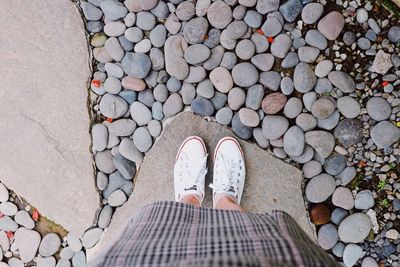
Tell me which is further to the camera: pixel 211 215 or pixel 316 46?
pixel 316 46

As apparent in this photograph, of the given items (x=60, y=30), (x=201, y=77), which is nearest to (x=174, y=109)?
(x=201, y=77)

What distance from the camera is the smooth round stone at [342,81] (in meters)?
1.64

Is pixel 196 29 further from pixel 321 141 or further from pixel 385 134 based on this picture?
pixel 385 134

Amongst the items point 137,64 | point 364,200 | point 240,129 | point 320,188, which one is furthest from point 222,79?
point 364,200

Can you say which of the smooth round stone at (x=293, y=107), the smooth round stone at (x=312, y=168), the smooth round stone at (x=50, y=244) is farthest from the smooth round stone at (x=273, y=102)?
the smooth round stone at (x=50, y=244)

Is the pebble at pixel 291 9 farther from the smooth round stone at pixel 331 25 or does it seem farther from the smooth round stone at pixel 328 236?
the smooth round stone at pixel 328 236

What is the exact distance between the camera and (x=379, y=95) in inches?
65.0

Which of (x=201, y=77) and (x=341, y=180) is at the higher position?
(x=201, y=77)

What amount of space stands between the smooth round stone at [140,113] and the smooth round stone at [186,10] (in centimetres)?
36

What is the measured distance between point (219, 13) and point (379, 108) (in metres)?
0.65

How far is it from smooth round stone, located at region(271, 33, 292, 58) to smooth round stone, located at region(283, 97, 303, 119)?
161 mm

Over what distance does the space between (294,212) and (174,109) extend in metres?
0.58

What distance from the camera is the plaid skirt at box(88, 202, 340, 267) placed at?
0.98 m

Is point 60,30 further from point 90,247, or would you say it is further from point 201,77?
point 90,247
